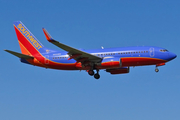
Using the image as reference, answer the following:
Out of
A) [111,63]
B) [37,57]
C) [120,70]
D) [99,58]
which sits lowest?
[120,70]

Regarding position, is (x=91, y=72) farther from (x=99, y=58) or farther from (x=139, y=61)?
(x=139, y=61)

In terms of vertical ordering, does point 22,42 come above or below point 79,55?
above

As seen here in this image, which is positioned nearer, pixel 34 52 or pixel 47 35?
pixel 47 35

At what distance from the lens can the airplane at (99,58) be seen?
52812 millimetres

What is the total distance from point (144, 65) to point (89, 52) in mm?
8620

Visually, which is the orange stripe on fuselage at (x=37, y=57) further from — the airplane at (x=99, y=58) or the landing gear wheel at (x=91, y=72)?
the landing gear wheel at (x=91, y=72)

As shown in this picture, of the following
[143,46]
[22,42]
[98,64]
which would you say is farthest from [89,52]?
[22,42]

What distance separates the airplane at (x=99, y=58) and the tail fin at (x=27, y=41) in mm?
516

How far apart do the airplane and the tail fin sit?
1.69ft

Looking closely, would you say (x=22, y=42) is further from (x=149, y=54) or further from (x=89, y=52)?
(x=149, y=54)

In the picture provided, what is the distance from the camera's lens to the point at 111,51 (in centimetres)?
5403

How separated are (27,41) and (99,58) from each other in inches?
570

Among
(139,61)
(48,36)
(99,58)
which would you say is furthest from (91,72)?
(48,36)

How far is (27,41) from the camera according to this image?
60750 millimetres
